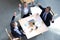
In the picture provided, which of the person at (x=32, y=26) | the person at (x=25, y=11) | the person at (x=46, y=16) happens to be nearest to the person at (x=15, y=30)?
the person at (x=32, y=26)

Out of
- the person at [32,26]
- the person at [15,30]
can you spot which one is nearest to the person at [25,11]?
the person at [32,26]

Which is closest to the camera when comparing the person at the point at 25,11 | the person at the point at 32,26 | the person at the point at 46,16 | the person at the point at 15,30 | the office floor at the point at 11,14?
the person at the point at 15,30

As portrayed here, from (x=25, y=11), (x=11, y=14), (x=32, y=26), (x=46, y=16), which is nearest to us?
(x=32, y=26)

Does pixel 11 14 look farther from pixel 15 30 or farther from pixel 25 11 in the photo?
pixel 15 30

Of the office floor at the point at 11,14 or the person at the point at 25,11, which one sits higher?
the person at the point at 25,11

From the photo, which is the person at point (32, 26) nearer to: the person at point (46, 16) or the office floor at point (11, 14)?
the person at point (46, 16)

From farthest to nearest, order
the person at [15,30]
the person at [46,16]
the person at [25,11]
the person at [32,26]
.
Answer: the person at [25,11], the person at [46,16], the person at [32,26], the person at [15,30]

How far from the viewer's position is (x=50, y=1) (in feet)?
24.0

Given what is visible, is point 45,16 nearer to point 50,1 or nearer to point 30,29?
point 30,29

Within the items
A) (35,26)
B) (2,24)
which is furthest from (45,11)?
(2,24)

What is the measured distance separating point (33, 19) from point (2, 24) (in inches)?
52.0

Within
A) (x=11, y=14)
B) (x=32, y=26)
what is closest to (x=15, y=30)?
(x=32, y=26)

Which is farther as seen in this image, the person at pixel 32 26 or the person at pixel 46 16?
the person at pixel 46 16

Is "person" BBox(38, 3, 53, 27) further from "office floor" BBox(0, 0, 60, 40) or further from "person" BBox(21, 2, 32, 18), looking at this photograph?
"office floor" BBox(0, 0, 60, 40)
